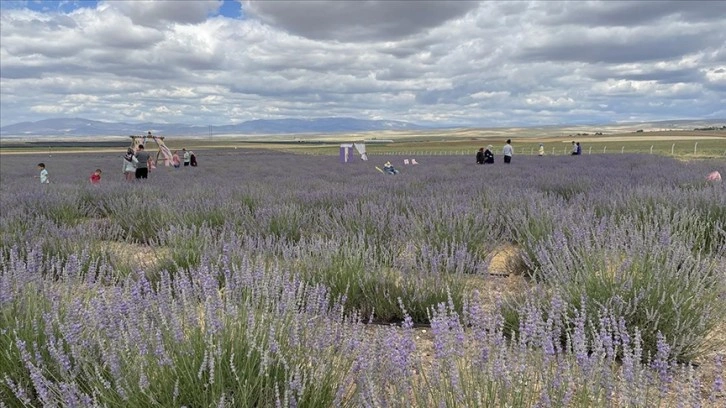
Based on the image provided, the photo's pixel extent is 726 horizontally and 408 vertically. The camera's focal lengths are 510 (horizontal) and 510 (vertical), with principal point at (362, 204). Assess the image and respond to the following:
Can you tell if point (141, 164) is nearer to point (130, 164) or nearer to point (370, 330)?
point (130, 164)

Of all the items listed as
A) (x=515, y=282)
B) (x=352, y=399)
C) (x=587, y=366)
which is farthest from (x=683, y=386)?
(x=515, y=282)

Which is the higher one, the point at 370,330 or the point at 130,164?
the point at 130,164

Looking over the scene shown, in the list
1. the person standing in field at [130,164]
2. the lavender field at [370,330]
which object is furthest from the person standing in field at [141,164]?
the lavender field at [370,330]

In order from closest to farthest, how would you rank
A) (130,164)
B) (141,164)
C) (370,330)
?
(370,330) → (141,164) → (130,164)

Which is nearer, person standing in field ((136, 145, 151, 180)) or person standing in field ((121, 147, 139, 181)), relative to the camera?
person standing in field ((136, 145, 151, 180))

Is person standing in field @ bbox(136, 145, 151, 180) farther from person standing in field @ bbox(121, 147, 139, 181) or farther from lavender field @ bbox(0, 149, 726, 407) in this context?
lavender field @ bbox(0, 149, 726, 407)

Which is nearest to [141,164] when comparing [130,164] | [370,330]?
[130,164]

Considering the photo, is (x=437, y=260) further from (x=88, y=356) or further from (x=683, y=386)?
(x=88, y=356)

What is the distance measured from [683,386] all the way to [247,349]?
192cm

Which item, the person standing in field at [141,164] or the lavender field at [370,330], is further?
the person standing in field at [141,164]

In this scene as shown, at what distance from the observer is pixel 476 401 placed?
160 cm

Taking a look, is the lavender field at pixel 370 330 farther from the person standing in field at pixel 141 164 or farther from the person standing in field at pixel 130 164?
the person standing in field at pixel 130 164

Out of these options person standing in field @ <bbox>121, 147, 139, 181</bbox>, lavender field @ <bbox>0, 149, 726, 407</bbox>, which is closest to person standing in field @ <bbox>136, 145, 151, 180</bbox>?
person standing in field @ <bbox>121, 147, 139, 181</bbox>

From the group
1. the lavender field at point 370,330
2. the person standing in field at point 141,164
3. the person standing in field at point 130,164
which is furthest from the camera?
the person standing in field at point 130,164
